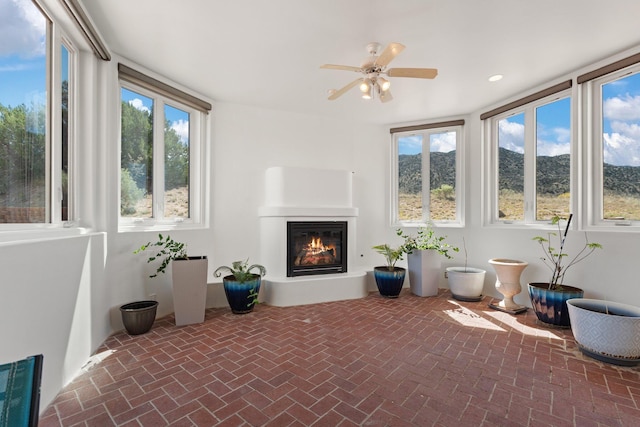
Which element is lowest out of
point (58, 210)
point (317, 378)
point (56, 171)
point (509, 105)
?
point (317, 378)

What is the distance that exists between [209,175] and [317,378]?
9.64 ft

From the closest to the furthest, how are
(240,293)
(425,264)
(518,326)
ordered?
(518,326) → (240,293) → (425,264)

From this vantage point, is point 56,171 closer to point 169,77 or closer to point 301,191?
point 169,77

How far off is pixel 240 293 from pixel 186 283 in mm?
592

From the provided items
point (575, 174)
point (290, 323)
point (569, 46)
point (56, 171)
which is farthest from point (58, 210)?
point (575, 174)

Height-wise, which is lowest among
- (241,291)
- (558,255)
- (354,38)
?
(241,291)

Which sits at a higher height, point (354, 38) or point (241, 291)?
point (354, 38)

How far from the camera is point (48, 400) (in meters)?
1.78

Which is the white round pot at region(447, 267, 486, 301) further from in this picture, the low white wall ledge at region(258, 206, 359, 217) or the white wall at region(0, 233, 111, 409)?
the white wall at region(0, 233, 111, 409)

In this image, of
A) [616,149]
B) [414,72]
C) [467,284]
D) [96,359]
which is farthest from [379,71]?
[96,359]

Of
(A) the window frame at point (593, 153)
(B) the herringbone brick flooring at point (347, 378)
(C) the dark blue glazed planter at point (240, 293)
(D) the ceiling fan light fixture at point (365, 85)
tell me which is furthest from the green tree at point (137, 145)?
(A) the window frame at point (593, 153)

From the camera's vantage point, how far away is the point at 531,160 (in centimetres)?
386

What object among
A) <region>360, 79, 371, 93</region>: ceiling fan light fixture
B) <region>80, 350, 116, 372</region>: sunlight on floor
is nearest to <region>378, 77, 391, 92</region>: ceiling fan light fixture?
<region>360, 79, 371, 93</region>: ceiling fan light fixture

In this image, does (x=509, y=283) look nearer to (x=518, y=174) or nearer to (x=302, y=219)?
(x=518, y=174)
